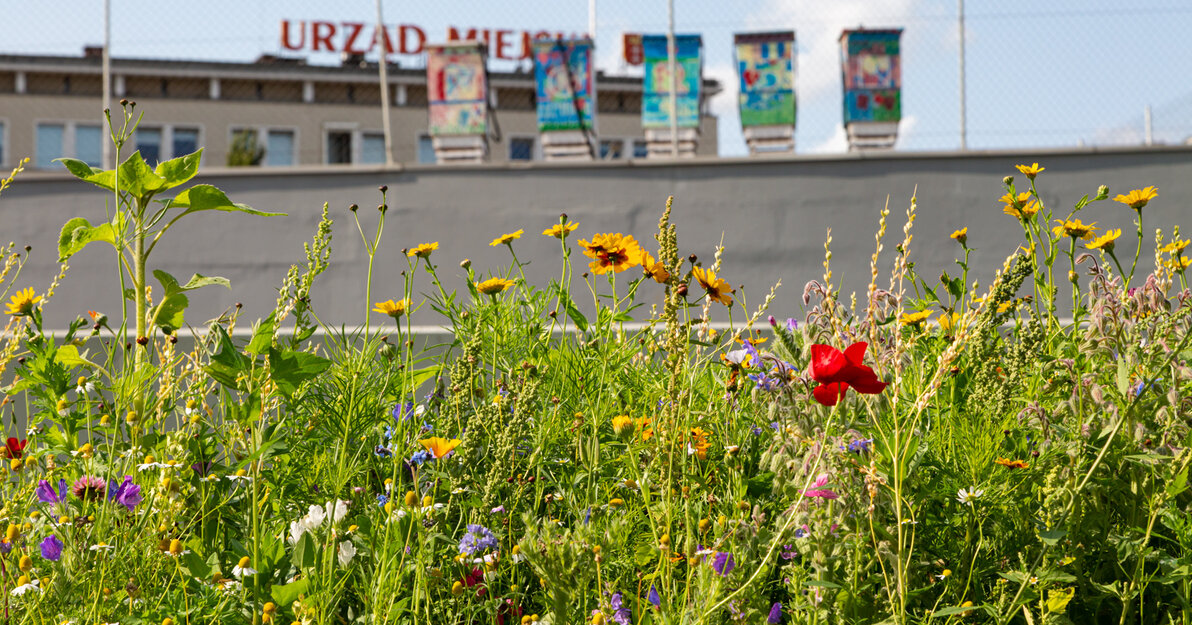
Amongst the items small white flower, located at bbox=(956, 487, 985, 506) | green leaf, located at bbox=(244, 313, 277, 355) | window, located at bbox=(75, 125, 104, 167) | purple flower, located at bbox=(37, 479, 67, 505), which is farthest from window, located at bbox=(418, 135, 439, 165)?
small white flower, located at bbox=(956, 487, 985, 506)

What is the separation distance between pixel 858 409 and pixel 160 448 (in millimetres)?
1370

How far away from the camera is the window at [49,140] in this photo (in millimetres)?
20391

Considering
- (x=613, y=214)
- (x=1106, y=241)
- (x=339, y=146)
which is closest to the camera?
(x=1106, y=241)

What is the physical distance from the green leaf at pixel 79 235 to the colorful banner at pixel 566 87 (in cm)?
684

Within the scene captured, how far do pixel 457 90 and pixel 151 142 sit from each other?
56.9 ft

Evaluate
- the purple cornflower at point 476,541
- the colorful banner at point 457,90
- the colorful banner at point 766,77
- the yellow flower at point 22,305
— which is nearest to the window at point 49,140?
the colorful banner at point 457,90

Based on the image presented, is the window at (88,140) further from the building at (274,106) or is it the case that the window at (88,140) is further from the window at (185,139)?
the window at (185,139)

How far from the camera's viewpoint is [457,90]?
27.5ft

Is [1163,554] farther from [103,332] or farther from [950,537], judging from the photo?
[103,332]

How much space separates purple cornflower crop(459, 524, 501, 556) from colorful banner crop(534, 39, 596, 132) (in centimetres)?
724

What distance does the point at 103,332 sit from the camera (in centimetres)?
391

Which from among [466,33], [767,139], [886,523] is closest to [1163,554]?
[886,523]

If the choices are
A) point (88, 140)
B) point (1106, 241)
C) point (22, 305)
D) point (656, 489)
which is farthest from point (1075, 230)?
point (88, 140)

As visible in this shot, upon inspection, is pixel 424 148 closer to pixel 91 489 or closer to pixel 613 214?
pixel 613 214
